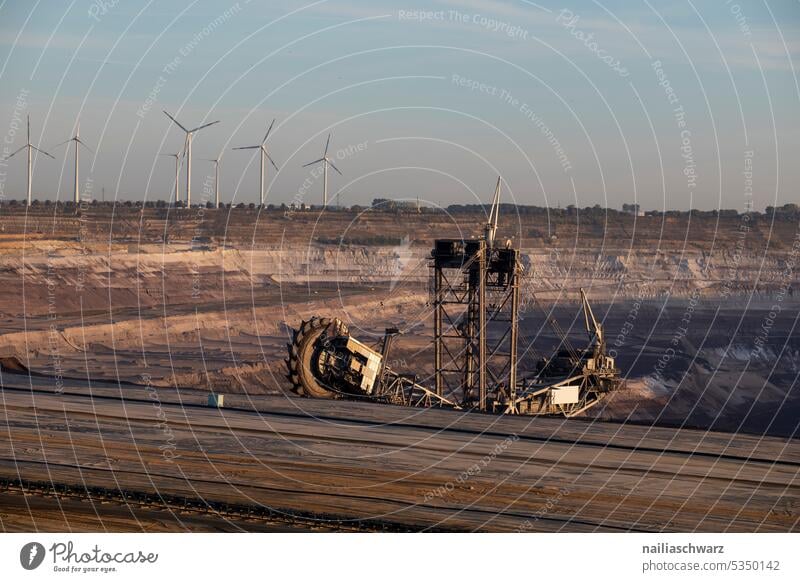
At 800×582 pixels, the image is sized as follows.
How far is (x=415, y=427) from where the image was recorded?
46.8 metres

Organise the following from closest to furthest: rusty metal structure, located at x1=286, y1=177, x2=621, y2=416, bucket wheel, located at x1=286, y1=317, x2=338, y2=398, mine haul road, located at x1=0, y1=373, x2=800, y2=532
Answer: mine haul road, located at x1=0, y1=373, x2=800, y2=532 → bucket wheel, located at x1=286, y1=317, x2=338, y2=398 → rusty metal structure, located at x1=286, y1=177, x2=621, y2=416

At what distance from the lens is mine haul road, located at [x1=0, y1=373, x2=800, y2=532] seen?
3191 centimetres

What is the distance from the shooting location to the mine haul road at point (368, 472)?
31.9m

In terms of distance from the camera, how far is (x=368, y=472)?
37906mm

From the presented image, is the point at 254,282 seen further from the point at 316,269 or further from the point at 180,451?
the point at 180,451
